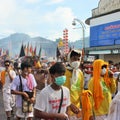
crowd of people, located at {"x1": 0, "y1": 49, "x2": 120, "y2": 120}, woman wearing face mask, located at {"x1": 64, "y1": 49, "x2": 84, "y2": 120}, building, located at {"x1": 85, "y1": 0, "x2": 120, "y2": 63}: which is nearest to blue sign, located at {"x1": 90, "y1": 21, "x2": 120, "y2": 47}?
building, located at {"x1": 85, "y1": 0, "x2": 120, "y2": 63}

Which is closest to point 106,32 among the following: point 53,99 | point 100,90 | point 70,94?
point 100,90

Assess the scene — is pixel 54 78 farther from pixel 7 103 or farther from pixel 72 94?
pixel 7 103

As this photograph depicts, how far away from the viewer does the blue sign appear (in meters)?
32.2

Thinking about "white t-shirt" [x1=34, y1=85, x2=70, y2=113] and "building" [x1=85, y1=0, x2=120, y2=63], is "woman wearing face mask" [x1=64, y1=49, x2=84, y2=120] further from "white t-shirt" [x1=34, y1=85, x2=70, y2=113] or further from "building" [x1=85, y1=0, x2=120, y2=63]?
"building" [x1=85, y1=0, x2=120, y2=63]

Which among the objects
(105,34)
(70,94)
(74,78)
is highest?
(105,34)

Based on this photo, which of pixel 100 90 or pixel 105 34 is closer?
pixel 100 90

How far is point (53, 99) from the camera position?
461cm

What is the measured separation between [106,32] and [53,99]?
30.2 meters

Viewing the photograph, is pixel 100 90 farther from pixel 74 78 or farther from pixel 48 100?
pixel 48 100

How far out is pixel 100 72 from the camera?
670 cm

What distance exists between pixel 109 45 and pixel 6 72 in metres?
24.1

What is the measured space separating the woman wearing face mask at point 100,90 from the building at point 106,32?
24.1m

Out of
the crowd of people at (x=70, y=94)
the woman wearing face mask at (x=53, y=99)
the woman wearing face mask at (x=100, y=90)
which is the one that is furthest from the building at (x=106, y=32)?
the woman wearing face mask at (x=53, y=99)

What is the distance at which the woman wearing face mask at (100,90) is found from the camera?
659cm
